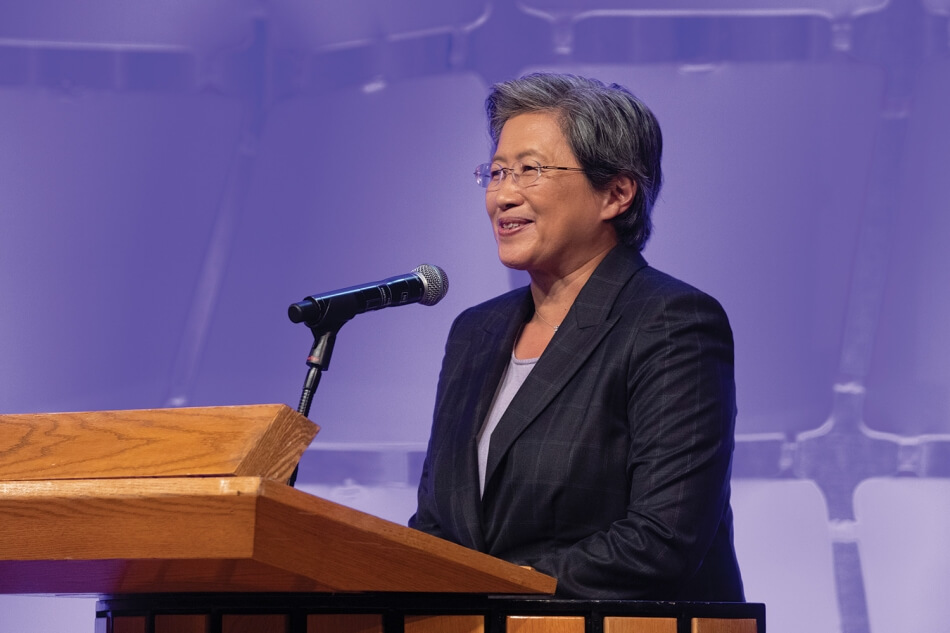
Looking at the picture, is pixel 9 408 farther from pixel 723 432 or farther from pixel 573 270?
pixel 723 432

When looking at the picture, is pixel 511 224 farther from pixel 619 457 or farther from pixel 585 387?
pixel 619 457

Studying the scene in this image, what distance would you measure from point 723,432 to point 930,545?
46.4 inches

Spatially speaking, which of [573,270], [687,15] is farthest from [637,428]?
[687,15]

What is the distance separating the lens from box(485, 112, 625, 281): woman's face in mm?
2203

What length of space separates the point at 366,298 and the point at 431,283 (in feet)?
0.66

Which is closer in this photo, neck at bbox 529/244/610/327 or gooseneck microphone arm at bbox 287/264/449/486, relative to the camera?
gooseneck microphone arm at bbox 287/264/449/486

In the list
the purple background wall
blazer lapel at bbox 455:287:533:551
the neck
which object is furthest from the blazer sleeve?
the purple background wall

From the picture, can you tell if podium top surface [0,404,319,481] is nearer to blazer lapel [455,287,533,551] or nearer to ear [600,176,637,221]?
blazer lapel [455,287,533,551]

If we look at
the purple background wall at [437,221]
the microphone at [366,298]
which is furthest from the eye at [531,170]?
the purple background wall at [437,221]

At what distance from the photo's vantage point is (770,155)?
3.00 metres

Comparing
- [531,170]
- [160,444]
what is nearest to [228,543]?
[160,444]

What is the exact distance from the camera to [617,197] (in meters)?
2.27

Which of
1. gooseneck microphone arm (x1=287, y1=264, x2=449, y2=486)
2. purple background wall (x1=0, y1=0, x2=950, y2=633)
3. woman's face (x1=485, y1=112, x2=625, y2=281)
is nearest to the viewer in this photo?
gooseneck microphone arm (x1=287, y1=264, x2=449, y2=486)

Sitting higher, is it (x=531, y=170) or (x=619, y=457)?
(x=531, y=170)
